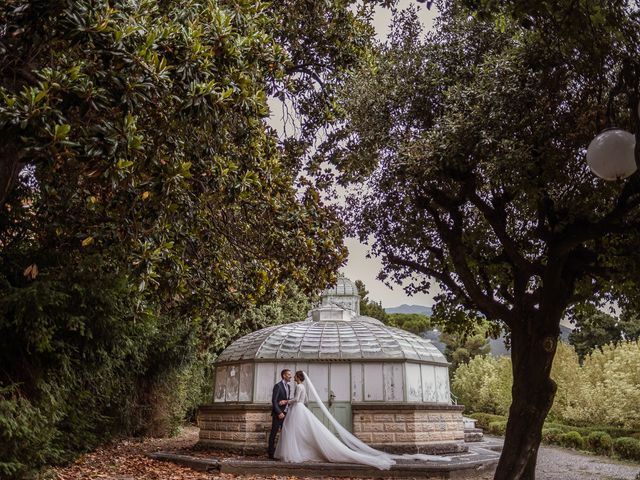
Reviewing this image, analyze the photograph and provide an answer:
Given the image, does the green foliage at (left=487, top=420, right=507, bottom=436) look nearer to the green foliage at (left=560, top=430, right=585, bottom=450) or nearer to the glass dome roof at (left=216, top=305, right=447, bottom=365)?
the green foliage at (left=560, top=430, right=585, bottom=450)

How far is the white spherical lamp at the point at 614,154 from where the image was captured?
16.1 feet

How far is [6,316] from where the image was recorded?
7.12 m

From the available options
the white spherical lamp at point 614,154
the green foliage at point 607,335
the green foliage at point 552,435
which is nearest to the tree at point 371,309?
the green foliage at point 607,335

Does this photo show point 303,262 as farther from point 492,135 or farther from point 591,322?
point 591,322

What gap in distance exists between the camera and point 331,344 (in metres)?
15.3

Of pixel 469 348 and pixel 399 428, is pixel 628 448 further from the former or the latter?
pixel 469 348

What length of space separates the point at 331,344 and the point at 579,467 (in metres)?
7.29

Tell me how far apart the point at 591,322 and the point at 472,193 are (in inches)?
193

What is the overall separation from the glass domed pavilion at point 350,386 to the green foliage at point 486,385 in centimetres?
1569

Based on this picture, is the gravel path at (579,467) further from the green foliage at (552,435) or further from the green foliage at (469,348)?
the green foliage at (469,348)

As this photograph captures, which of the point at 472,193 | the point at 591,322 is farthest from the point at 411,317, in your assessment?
the point at 472,193

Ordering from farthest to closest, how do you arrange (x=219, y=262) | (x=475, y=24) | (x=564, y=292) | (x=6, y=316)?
1. (x=475, y=24)
2. (x=564, y=292)
3. (x=219, y=262)
4. (x=6, y=316)

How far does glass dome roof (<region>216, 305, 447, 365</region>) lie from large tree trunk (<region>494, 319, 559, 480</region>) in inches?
261

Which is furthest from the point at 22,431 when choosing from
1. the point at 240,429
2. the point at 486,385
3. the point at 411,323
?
the point at 411,323
